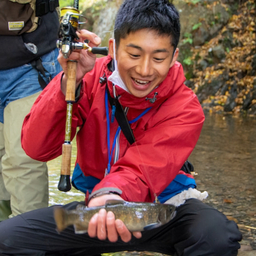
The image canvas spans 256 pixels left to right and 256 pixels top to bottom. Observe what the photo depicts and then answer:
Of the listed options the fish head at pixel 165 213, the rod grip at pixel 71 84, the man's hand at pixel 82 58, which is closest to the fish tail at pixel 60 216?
the fish head at pixel 165 213

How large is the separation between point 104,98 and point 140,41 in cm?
53

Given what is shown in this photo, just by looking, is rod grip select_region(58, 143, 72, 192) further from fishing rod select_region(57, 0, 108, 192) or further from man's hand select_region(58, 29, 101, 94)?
man's hand select_region(58, 29, 101, 94)

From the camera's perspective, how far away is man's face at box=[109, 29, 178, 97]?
2.71 m

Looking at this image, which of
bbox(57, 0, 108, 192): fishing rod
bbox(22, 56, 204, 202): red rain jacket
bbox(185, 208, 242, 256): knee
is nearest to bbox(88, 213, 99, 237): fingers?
bbox(22, 56, 204, 202): red rain jacket

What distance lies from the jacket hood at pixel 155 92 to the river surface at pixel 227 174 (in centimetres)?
149

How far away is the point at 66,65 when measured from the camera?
8.66ft

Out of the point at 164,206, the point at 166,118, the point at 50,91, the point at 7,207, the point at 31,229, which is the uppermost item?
the point at 50,91

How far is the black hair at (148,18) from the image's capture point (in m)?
2.75

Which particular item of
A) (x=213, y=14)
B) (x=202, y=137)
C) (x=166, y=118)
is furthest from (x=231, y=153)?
(x=213, y=14)

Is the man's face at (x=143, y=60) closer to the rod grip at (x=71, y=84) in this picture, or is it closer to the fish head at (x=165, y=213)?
the rod grip at (x=71, y=84)

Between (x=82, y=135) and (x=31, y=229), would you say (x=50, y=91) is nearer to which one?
(x=82, y=135)

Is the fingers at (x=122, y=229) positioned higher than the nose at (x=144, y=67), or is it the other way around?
the nose at (x=144, y=67)

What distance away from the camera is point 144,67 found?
8.82 feet

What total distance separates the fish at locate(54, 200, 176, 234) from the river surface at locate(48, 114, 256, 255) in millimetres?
1526
